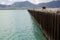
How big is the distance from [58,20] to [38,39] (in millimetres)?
4426

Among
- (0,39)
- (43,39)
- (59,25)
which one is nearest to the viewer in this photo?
(59,25)

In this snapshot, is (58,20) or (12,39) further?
(12,39)

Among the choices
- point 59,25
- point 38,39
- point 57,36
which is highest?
point 59,25

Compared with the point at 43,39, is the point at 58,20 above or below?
above

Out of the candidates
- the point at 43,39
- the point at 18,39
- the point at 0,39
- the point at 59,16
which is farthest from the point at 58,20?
the point at 0,39

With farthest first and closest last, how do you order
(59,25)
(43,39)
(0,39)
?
(0,39), (43,39), (59,25)

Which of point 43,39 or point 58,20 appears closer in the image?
point 58,20

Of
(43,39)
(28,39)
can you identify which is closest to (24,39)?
(28,39)

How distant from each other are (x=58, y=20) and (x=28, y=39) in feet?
14.2

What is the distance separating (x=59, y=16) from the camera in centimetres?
699

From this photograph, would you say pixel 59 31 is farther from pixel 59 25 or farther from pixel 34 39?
pixel 34 39

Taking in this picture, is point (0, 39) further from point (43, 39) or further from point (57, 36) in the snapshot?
point (57, 36)

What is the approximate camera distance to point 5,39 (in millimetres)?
11359

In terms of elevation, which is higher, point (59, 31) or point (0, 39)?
point (59, 31)
